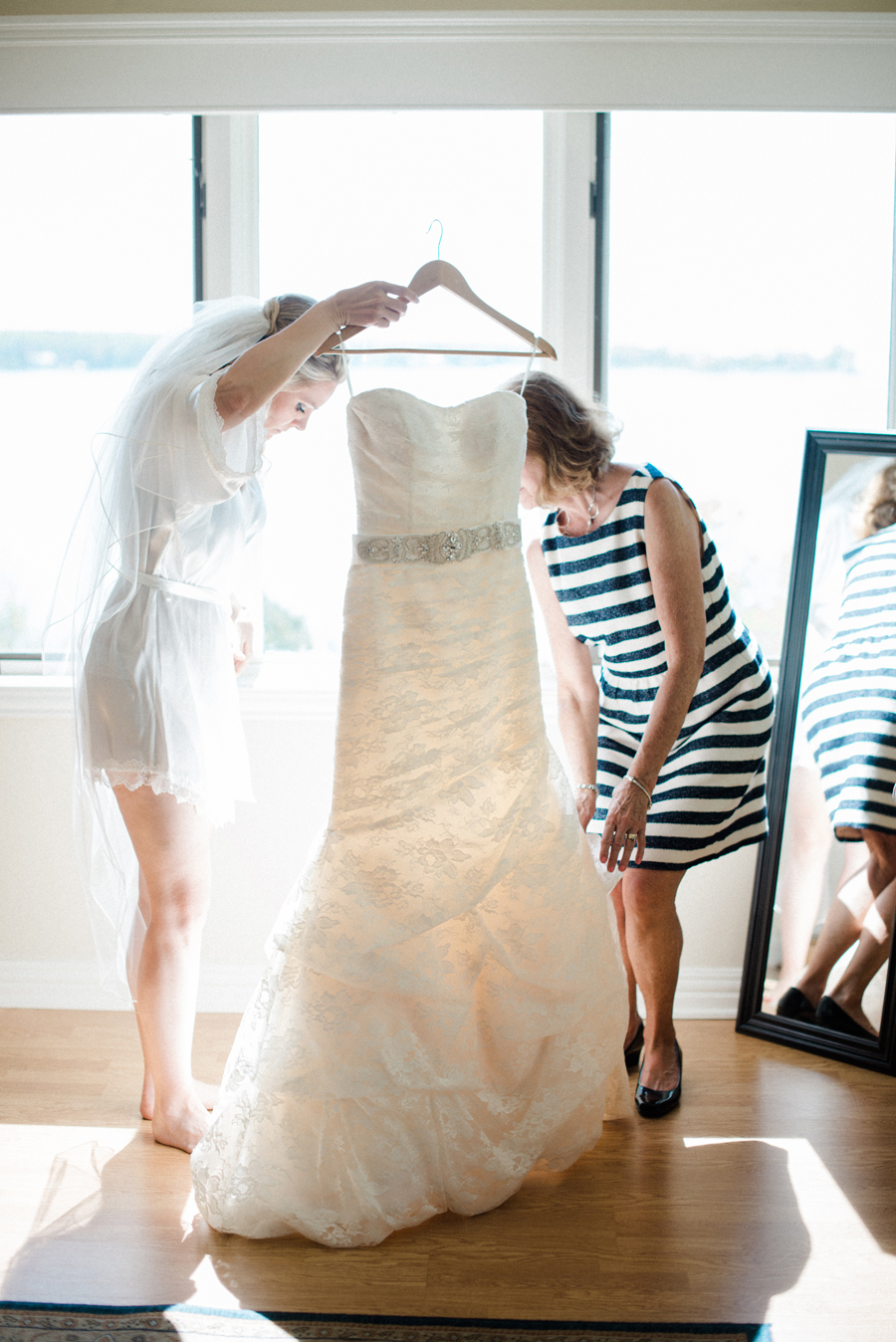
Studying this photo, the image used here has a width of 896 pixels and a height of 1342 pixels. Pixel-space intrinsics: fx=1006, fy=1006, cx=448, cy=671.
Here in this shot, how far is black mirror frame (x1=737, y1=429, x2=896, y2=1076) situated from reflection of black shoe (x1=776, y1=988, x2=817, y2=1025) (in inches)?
0.9

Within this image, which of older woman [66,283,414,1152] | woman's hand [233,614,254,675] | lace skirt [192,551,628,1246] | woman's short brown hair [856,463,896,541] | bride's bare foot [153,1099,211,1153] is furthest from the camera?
woman's short brown hair [856,463,896,541]

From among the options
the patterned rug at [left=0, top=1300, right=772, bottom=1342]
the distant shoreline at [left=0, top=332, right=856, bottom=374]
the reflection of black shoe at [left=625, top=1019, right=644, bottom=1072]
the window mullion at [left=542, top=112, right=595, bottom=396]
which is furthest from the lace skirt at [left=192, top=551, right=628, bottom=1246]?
the distant shoreline at [left=0, top=332, right=856, bottom=374]

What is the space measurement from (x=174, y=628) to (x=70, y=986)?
4.30 feet

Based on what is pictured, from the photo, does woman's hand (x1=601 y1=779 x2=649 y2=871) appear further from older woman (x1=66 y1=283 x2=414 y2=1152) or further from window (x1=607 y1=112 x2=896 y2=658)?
window (x1=607 y1=112 x2=896 y2=658)

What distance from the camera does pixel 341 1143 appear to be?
167cm

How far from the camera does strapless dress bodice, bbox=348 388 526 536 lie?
5.64ft

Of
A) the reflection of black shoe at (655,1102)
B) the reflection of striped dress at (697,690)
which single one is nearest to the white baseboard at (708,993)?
the reflection of black shoe at (655,1102)

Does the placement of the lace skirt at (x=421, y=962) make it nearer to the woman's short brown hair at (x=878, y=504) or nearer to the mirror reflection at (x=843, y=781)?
the mirror reflection at (x=843, y=781)

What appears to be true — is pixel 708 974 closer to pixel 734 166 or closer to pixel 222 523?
pixel 222 523

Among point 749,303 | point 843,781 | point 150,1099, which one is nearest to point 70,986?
point 150,1099

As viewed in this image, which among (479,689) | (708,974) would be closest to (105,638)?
(479,689)

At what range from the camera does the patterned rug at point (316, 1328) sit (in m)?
1.49

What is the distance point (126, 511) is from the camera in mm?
1880

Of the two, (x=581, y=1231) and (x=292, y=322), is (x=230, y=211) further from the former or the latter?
(x=581, y=1231)
